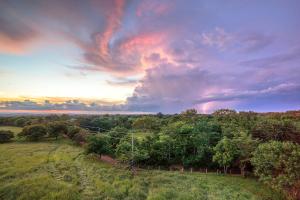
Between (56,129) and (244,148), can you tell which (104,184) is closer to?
(244,148)

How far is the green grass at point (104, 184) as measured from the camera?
22.0 metres

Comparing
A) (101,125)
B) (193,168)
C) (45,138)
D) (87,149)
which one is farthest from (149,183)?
(101,125)

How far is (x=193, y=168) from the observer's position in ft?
125

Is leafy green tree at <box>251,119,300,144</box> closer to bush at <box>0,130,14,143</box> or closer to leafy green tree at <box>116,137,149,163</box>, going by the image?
leafy green tree at <box>116,137,149,163</box>

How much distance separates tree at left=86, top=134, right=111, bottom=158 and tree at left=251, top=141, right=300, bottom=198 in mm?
27122

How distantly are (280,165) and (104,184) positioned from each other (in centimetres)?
2047

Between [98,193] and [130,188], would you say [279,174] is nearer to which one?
[130,188]

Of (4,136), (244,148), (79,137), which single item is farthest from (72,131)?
(244,148)

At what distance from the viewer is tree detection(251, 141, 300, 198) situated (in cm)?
2240

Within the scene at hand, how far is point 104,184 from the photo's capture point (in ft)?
80.9

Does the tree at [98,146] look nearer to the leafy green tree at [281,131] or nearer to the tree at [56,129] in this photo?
the tree at [56,129]

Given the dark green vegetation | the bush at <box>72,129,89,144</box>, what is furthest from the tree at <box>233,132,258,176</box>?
the bush at <box>72,129,89,144</box>

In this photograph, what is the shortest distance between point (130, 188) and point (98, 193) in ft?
12.3

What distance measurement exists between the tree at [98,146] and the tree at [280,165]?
27122 mm
